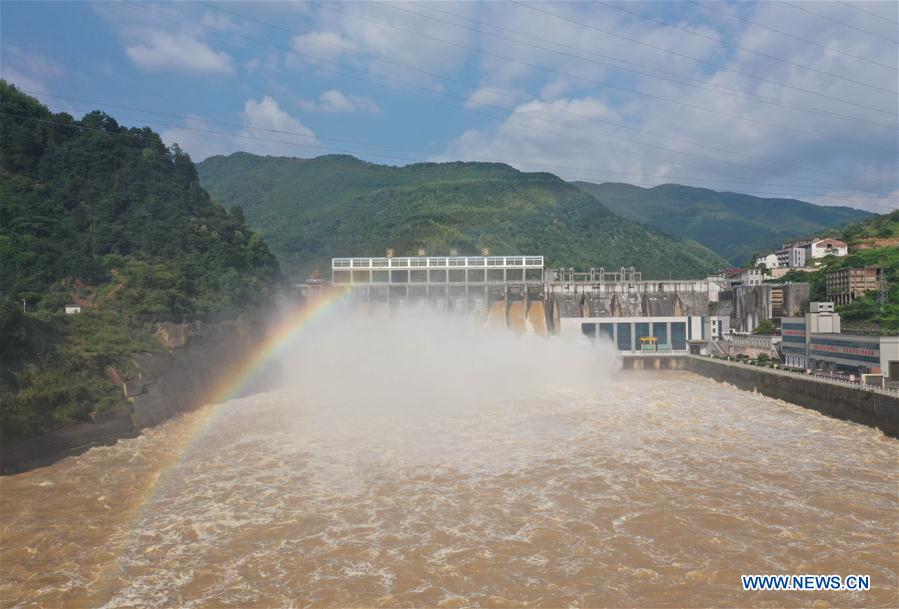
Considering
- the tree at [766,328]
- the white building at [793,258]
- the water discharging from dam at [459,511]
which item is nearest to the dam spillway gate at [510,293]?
the tree at [766,328]

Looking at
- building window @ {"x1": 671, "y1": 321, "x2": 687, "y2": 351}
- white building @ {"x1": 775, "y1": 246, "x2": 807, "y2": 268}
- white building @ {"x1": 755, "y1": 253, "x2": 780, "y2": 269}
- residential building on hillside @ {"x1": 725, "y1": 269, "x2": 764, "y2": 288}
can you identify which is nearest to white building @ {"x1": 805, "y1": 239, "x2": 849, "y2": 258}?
white building @ {"x1": 775, "y1": 246, "x2": 807, "y2": 268}

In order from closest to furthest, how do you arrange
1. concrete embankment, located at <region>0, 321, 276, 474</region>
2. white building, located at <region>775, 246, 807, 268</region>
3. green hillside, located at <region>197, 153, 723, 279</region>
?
concrete embankment, located at <region>0, 321, 276, 474</region> → white building, located at <region>775, 246, 807, 268</region> → green hillside, located at <region>197, 153, 723, 279</region>

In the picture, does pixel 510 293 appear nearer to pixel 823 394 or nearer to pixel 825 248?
pixel 823 394

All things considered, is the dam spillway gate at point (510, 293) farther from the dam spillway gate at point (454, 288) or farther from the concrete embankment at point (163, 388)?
the concrete embankment at point (163, 388)

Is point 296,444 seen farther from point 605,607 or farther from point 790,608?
point 790,608

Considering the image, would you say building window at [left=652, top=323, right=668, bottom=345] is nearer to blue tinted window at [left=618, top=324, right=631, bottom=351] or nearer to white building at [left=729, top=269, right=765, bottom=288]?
blue tinted window at [left=618, top=324, right=631, bottom=351]
